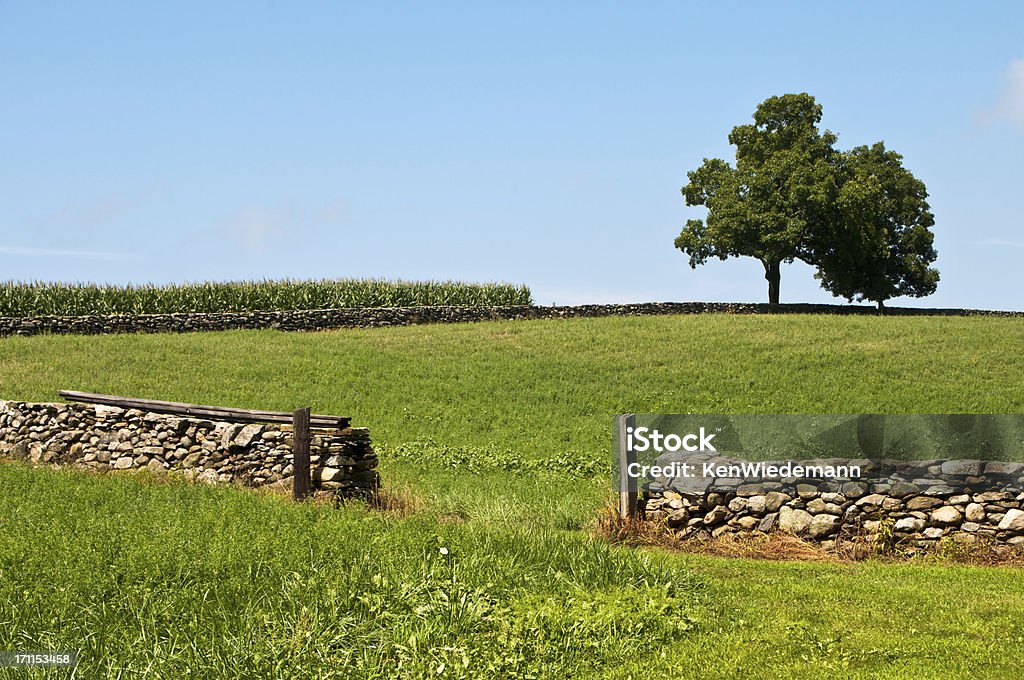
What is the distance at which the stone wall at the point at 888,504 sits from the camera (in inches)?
478

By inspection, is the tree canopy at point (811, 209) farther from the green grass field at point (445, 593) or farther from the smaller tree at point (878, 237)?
the green grass field at point (445, 593)

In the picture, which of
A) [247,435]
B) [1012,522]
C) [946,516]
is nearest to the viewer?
[1012,522]

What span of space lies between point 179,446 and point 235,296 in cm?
3053

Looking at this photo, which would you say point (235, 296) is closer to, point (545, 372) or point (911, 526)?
point (545, 372)

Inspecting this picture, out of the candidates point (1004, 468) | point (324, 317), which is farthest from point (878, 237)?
point (1004, 468)

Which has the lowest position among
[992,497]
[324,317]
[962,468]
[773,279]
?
[992,497]

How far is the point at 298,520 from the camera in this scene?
11320 millimetres

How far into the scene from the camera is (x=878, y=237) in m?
55.2

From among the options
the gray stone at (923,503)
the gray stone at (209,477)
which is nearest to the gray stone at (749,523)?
the gray stone at (923,503)

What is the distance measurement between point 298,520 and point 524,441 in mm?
10727

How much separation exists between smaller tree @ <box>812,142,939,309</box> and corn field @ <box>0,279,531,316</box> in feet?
62.2

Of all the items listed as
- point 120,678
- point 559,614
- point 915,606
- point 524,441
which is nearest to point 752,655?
point 559,614

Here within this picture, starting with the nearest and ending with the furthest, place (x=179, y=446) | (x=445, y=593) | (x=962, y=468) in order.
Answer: (x=445, y=593) → (x=962, y=468) → (x=179, y=446)

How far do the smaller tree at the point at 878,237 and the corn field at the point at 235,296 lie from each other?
1896cm
